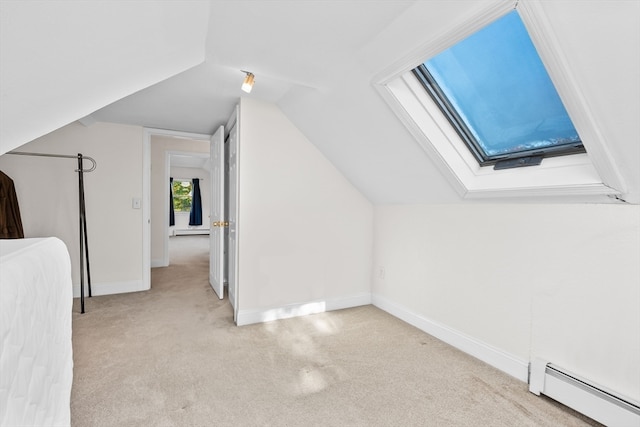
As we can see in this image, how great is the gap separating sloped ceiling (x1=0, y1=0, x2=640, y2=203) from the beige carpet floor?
47.2 inches

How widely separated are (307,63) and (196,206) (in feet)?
29.0

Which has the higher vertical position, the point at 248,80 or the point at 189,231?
the point at 248,80

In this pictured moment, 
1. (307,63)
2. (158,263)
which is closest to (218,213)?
(307,63)

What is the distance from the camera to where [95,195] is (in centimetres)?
340

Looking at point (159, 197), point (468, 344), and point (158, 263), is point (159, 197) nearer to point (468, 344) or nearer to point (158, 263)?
point (158, 263)

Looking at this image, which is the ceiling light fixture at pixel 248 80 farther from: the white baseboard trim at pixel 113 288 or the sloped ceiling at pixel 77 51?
the white baseboard trim at pixel 113 288

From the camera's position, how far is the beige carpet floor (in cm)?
152

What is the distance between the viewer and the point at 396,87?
74.3 inches

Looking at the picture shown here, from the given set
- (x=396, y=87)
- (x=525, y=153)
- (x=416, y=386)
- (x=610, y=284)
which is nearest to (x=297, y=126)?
(x=396, y=87)

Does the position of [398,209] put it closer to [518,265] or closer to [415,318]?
[415,318]

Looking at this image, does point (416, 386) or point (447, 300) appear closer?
point (416, 386)

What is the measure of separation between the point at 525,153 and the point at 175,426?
2.37m

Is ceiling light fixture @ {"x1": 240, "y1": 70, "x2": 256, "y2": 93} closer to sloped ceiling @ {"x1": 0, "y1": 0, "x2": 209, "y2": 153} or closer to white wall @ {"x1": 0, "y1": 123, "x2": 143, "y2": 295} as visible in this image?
sloped ceiling @ {"x1": 0, "y1": 0, "x2": 209, "y2": 153}

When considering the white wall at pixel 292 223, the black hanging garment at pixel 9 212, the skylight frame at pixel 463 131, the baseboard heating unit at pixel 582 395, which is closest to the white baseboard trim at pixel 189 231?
the black hanging garment at pixel 9 212
